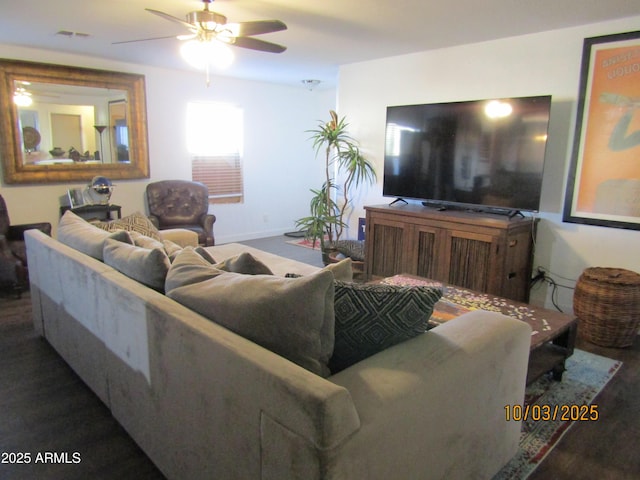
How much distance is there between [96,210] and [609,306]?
470 centimetres

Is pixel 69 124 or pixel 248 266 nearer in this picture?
pixel 248 266

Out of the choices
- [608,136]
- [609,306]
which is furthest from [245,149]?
[609,306]

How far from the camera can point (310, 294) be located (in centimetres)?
122

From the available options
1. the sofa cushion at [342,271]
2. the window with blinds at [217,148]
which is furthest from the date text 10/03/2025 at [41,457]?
the window with blinds at [217,148]

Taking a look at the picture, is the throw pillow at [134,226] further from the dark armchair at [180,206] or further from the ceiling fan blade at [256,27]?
the dark armchair at [180,206]

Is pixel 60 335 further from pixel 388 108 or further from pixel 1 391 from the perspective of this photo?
pixel 388 108

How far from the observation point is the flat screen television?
337cm

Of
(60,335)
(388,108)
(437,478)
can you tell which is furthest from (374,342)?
(388,108)

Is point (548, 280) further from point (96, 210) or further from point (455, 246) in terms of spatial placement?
point (96, 210)

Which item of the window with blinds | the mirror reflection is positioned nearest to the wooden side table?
the mirror reflection

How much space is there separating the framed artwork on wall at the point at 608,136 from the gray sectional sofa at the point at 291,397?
2138mm

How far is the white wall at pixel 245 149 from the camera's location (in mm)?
4633

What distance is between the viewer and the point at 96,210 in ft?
15.1

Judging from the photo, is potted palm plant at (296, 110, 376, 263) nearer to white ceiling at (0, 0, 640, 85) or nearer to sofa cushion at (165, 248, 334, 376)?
white ceiling at (0, 0, 640, 85)
